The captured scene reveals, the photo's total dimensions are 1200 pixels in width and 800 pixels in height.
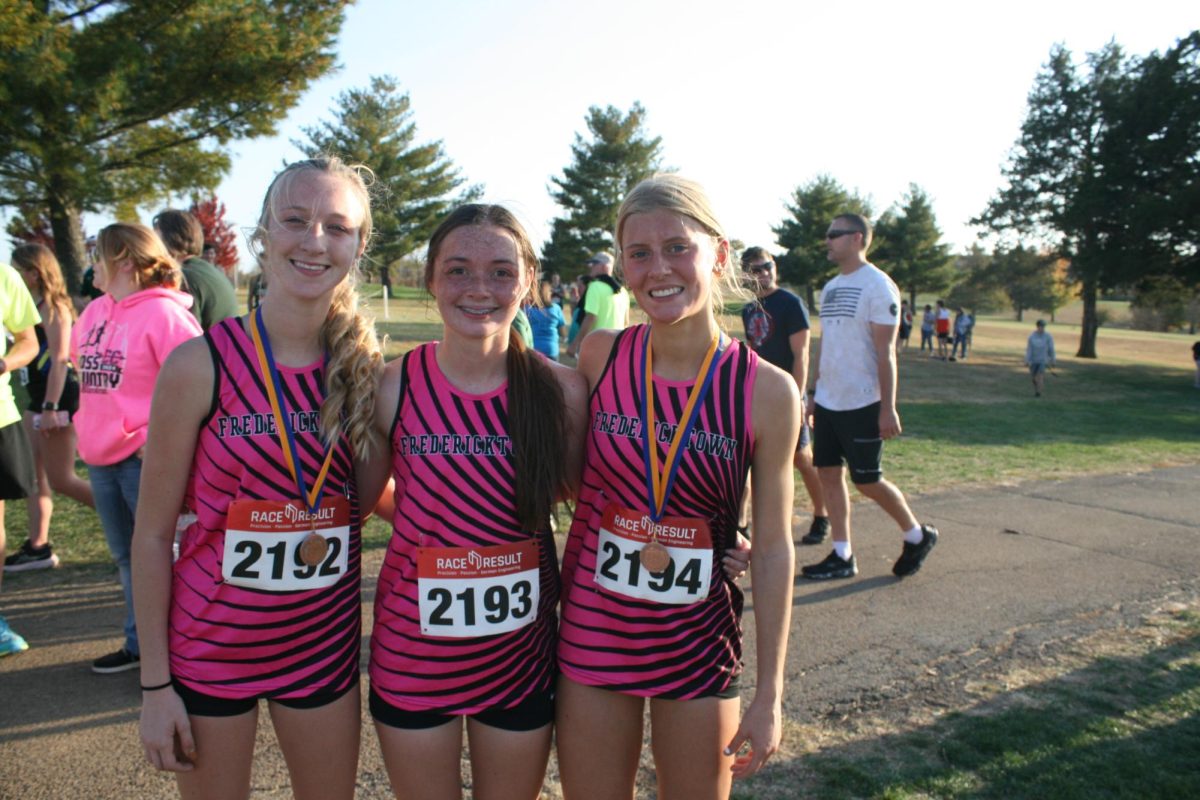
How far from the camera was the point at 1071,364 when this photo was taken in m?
29.6

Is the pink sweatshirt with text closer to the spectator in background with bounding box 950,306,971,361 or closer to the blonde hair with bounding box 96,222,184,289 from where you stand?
the blonde hair with bounding box 96,222,184,289

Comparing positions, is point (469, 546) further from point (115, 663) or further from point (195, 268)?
point (195, 268)

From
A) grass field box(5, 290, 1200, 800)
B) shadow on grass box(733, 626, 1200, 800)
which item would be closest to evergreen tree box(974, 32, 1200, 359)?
grass field box(5, 290, 1200, 800)

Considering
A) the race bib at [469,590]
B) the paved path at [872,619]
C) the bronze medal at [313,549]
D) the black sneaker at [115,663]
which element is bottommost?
the paved path at [872,619]

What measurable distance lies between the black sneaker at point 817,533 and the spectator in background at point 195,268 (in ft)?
14.0

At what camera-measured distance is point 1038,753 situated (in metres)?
3.16

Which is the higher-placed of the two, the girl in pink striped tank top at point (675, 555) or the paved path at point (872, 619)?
the girl in pink striped tank top at point (675, 555)

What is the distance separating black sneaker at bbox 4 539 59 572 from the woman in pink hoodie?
5.81 ft

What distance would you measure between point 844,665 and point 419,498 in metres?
2.78

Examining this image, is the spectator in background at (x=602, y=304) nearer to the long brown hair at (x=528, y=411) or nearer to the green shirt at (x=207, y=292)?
the green shirt at (x=207, y=292)

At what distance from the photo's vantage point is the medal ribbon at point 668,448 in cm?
210

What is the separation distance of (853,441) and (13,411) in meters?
4.88

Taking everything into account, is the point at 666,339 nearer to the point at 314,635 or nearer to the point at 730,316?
the point at 730,316

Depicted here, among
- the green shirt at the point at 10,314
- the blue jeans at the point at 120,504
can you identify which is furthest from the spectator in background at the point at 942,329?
the blue jeans at the point at 120,504
